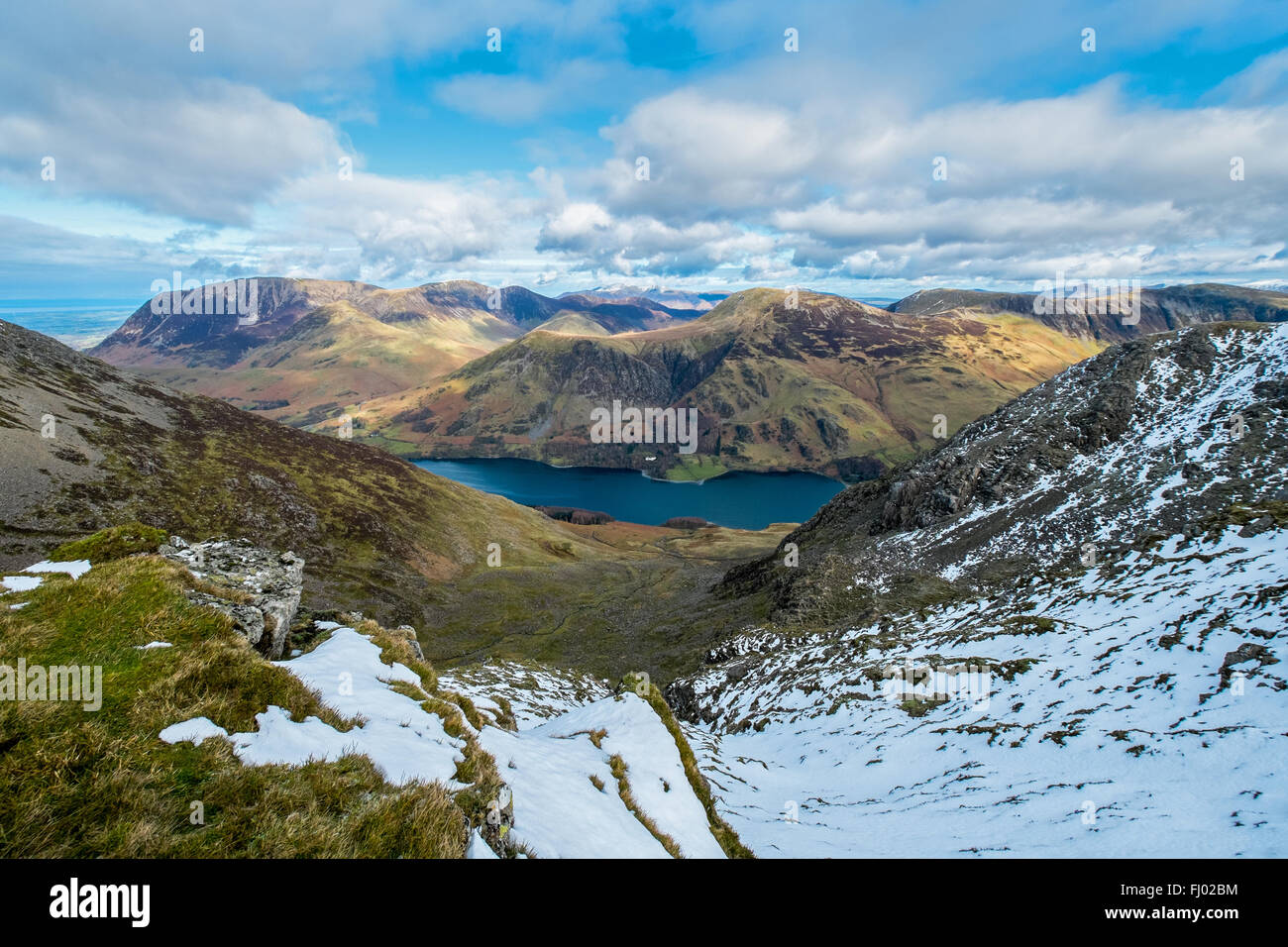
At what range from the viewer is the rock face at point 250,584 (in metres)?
13.0

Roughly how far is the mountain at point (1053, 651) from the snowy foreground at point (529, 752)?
12.5 ft

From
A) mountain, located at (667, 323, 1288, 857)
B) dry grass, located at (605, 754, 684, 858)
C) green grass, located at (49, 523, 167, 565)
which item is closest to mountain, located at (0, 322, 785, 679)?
mountain, located at (667, 323, 1288, 857)

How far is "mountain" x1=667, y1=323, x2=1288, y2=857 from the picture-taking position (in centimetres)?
1505

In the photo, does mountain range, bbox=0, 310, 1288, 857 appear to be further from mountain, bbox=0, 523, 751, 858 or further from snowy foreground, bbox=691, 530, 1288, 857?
snowy foreground, bbox=691, 530, 1288, 857

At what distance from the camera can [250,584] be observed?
56.4 feet

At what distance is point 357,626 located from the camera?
18609mm

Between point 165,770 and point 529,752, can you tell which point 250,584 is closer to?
point 529,752

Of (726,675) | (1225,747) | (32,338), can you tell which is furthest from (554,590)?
(32,338)

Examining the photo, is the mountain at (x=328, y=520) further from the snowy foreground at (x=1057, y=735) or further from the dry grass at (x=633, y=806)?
the dry grass at (x=633, y=806)

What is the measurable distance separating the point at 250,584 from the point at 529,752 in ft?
37.7

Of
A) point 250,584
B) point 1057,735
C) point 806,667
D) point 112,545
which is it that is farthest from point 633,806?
point 806,667
